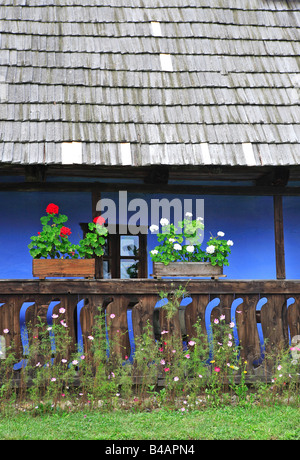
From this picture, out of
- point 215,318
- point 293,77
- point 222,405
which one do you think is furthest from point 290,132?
point 222,405

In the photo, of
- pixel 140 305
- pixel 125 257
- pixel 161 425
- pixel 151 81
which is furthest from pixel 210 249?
pixel 151 81

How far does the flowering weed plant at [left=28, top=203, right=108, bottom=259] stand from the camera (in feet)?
18.6

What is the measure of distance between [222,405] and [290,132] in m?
3.16

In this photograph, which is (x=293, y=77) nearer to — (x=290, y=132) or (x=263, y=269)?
(x=290, y=132)

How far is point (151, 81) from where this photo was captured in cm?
657

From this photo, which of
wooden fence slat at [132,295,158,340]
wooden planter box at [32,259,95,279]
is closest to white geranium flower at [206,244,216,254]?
wooden fence slat at [132,295,158,340]

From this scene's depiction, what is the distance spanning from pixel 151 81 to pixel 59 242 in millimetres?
2364

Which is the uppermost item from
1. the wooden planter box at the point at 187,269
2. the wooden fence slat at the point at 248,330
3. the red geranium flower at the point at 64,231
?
the red geranium flower at the point at 64,231

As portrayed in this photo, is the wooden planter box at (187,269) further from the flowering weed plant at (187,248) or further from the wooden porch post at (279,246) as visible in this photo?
the wooden porch post at (279,246)

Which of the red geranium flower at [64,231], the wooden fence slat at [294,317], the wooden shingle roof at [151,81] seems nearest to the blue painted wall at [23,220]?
the red geranium flower at [64,231]

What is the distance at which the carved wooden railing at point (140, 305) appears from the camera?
5.53 meters

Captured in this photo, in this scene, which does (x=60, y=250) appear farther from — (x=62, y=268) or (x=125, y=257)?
(x=125, y=257)

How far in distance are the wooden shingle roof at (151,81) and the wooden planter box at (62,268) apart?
1051 mm

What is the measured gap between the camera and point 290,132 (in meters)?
6.20
